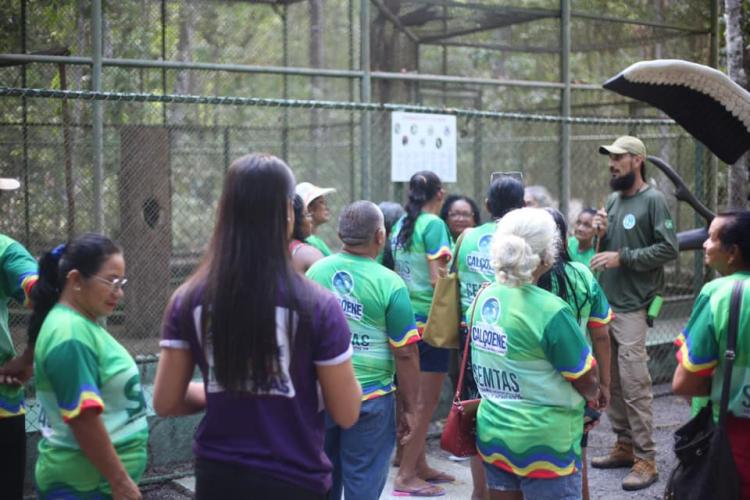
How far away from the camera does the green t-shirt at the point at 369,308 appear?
4.58 metres

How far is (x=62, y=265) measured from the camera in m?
3.28

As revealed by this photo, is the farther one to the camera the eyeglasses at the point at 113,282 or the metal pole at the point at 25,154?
the metal pole at the point at 25,154

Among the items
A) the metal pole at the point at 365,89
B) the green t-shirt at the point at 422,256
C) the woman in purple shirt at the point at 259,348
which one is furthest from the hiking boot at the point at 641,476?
the woman in purple shirt at the point at 259,348

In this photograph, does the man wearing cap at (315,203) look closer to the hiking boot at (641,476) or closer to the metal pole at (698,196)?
the hiking boot at (641,476)

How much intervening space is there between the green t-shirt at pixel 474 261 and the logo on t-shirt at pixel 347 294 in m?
1.25

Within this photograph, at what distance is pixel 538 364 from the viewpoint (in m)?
3.73

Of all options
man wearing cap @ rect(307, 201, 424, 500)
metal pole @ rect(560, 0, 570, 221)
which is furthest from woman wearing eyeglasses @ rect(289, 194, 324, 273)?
metal pole @ rect(560, 0, 570, 221)

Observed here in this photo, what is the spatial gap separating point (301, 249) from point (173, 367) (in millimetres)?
2317

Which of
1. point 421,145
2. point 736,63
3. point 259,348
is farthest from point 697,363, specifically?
point 736,63

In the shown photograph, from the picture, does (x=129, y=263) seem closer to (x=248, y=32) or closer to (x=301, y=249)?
(x=301, y=249)

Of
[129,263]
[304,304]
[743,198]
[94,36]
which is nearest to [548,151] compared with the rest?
[743,198]

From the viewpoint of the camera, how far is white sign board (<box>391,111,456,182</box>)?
23.6 ft

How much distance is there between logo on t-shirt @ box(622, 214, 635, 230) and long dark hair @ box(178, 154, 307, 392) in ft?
13.7

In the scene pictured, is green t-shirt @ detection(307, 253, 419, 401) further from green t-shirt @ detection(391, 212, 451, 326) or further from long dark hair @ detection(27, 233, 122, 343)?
green t-shirt @ detection(391, 212, 451, 326)
